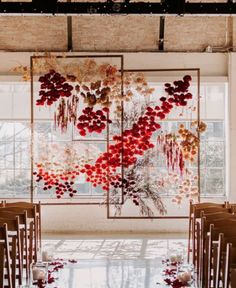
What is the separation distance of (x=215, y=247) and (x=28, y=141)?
5919mm

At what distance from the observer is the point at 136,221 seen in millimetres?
9852

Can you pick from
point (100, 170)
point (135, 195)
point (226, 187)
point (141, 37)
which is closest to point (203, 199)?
point (226, 187)

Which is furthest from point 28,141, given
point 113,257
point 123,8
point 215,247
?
point 215,247

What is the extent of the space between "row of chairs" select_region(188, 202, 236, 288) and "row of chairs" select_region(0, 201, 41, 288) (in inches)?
73.8

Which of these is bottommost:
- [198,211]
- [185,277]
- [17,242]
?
[185,277]

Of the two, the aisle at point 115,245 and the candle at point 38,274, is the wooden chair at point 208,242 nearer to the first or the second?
the candle at point 38,274

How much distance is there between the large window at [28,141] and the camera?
10.1m

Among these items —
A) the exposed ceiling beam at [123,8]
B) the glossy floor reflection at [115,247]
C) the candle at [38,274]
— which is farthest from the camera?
the glossy floor reflection at [115,247]

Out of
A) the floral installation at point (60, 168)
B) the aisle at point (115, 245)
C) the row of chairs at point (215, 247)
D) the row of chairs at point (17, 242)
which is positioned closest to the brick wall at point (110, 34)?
the floral installation at point (60, 168)

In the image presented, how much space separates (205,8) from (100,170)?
3.74 metres

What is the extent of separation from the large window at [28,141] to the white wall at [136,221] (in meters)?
0.29

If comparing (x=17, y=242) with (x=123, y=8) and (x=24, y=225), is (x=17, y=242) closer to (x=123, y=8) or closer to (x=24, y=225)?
(x=24, y=225)

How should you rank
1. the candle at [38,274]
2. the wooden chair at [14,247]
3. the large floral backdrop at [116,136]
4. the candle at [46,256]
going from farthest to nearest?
the large floral backdrop at [116,136]
the candle at [46,256]
the candle at [38,274]
the wooden chair at [14,247]

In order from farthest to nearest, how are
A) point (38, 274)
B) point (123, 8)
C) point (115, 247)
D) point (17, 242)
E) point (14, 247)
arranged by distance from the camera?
point (115, 247) → point (123, 8) → point (17, 242) → point (38, 274) → point (14, 247)
